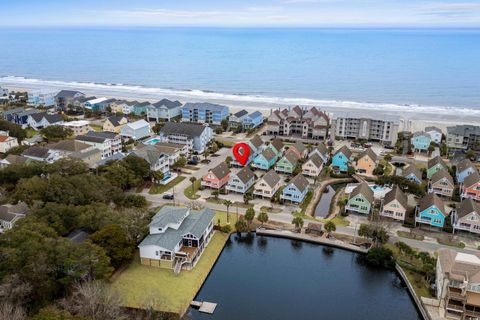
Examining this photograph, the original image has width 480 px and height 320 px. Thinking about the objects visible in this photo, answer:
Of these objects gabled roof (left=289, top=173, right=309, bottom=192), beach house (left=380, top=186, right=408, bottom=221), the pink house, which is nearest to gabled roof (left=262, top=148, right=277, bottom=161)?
the pink house

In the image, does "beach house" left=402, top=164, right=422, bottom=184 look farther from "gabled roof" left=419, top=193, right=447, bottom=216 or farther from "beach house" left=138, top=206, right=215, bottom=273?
"beach house" left=138, top=206, right=215, bottom=273

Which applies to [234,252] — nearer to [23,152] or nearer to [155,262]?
[155,262]

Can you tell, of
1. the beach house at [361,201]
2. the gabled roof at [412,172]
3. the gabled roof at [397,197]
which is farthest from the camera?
the gabled roof at [412,172]

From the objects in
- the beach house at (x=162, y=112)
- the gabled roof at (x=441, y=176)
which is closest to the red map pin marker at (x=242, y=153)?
the gabled roof at (x=441, y=176)

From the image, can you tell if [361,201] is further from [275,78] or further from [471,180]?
[275,78]

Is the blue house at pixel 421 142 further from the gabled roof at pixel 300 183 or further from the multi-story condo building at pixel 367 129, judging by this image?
the gabled roof at pixel 300 183
